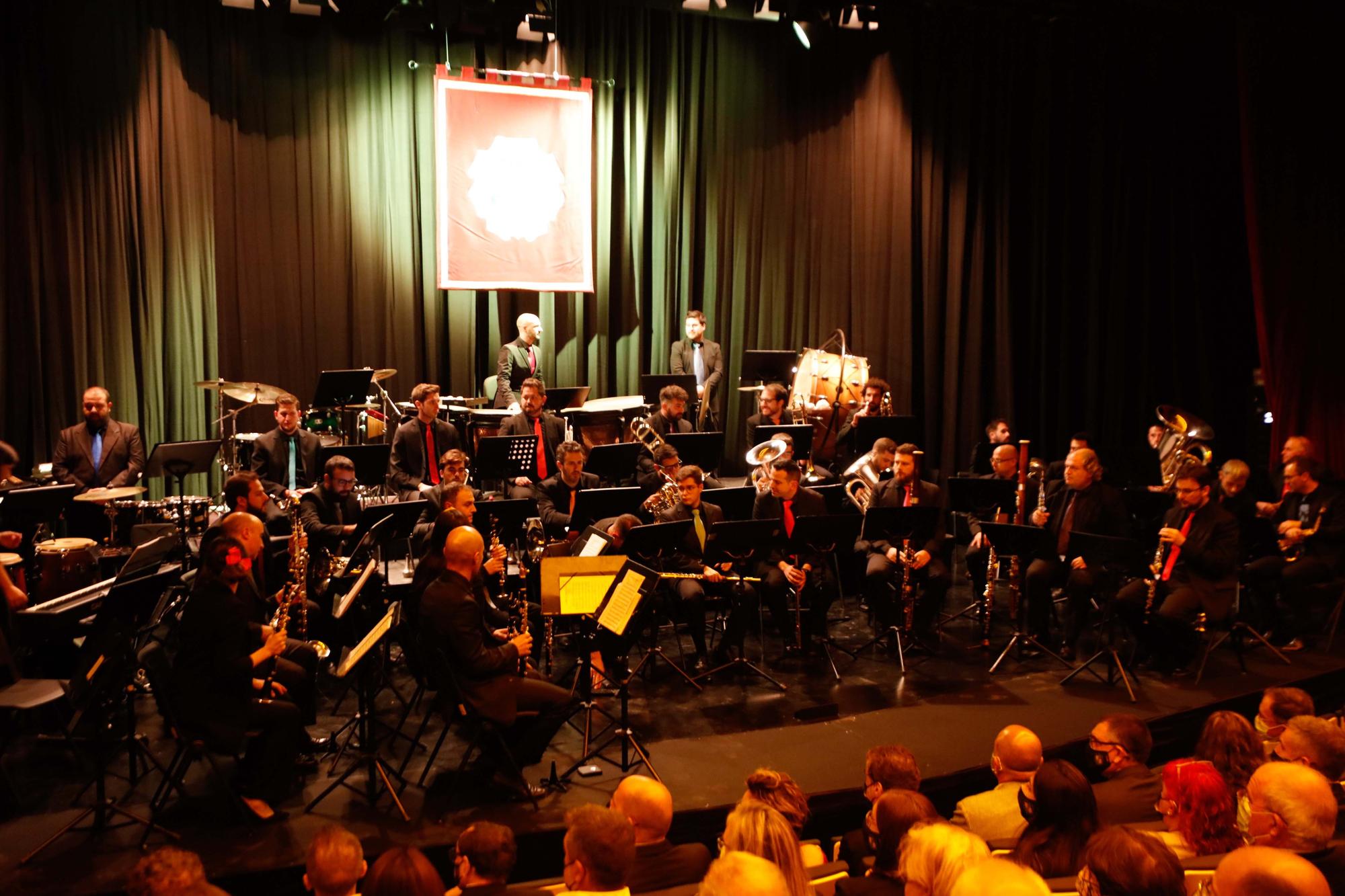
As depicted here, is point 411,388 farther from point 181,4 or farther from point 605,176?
point 181,4

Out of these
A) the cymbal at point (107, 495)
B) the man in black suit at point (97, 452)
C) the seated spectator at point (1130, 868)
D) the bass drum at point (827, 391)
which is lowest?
the seated spectator at point (1130, 868)

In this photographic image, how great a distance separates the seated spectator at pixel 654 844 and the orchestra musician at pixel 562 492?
4658mm

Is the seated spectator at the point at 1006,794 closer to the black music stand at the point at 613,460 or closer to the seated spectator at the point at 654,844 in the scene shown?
the seated spectator at the point at 654,844

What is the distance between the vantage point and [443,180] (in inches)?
487

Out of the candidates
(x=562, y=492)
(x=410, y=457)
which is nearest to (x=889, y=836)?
(x=562, y=492)

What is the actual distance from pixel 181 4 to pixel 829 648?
30.3 ft

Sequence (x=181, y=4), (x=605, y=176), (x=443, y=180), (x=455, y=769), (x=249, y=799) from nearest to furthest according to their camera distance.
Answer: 1. (x=249, y=799)
2. (x=455, y=769)
3. (x=181, y=4)
4. (x=443, y=180)
5. (x=605, y=176)

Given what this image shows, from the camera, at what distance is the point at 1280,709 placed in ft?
17.5

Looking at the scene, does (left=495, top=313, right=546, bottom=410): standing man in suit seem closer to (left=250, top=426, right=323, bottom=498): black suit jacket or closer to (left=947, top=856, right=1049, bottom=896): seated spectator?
(left=250, top=426, right=323, bottom=498): black suit jacket

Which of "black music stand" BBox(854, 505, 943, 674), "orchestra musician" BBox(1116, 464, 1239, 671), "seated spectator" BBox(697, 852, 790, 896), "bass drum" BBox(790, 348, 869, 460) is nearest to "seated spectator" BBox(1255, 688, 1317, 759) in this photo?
"orchestra musician" BBox(1116, 464, 1239, 671)

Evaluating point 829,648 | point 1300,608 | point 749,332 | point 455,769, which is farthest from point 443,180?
point 1300,608

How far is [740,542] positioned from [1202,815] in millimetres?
3837

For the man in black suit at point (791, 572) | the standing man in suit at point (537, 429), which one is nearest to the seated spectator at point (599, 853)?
the man in black suit at point (791, 572)

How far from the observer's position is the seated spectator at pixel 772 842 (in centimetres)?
344
